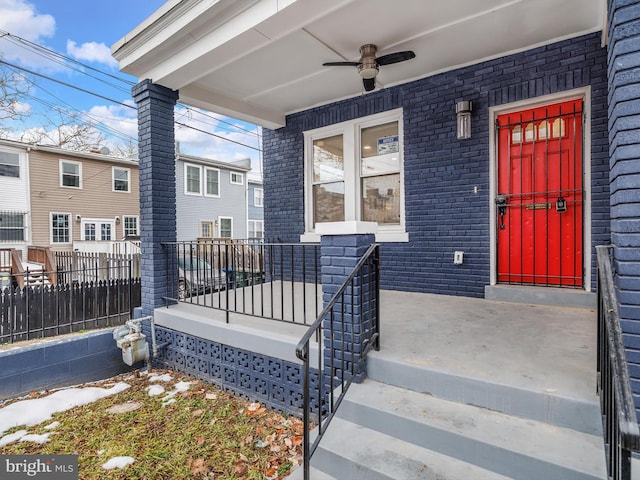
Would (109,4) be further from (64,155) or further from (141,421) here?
(141,421)

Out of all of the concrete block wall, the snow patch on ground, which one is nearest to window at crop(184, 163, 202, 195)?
the concrete block wall

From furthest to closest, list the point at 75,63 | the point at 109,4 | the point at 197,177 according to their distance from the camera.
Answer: the point at 197,177 → the point at 109,4 → the point at 75,63

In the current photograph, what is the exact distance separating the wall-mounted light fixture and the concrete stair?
302 cm

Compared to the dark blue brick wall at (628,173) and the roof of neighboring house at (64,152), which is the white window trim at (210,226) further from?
the dark blue brick wall at (628,173)

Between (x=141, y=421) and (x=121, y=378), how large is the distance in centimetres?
128

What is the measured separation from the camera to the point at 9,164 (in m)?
12.1

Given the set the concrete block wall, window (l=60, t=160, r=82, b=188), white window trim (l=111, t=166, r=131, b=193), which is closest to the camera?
the concrete block wall

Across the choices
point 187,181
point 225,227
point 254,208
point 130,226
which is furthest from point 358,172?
point 254,208

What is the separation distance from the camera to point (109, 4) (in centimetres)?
1428

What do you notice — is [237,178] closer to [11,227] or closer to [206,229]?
[206,229]

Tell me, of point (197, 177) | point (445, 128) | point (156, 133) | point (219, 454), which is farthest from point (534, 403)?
point (197, 177)

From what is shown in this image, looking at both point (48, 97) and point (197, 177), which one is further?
point (197, 177)

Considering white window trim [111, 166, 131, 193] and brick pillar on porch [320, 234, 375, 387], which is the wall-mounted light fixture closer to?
brick pillar on porch [320, 234, 375, 387]

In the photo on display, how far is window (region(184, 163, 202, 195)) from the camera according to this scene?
1523cm
